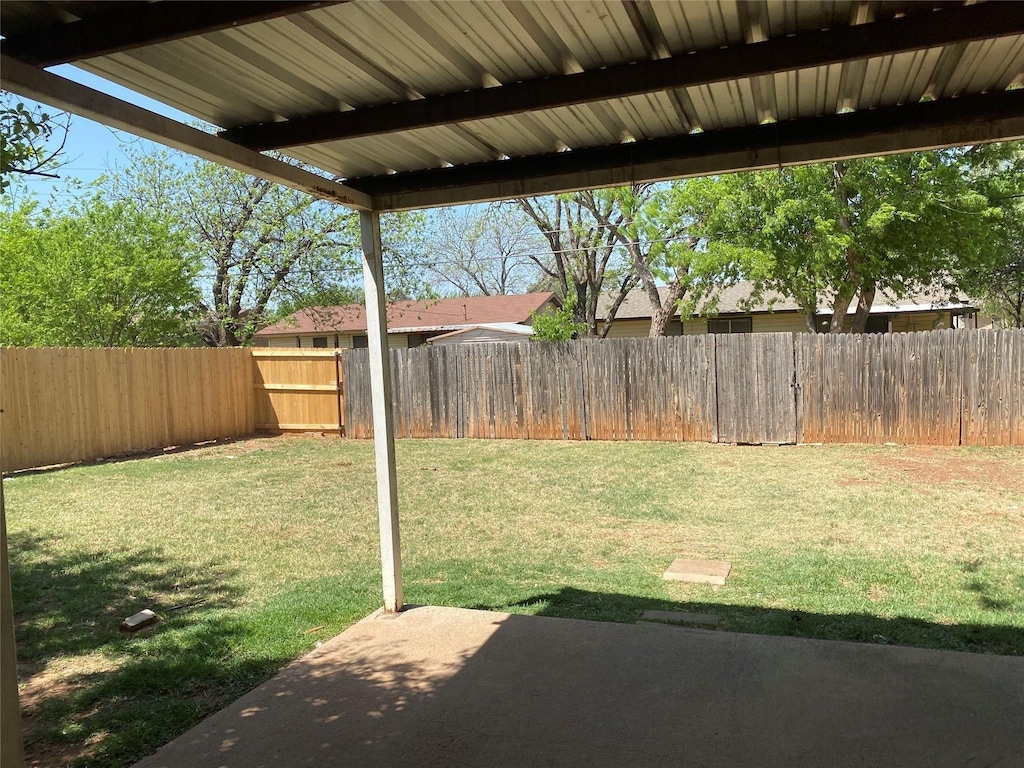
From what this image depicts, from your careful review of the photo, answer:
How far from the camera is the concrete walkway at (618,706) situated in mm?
2836

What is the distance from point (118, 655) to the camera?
4.25 m

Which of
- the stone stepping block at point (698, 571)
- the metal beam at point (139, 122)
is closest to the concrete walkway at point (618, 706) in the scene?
the stone stepping block at point (698, 571)

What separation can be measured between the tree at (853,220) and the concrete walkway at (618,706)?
13010 millimetres

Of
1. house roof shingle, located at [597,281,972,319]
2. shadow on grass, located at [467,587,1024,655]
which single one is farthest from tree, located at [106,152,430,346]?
shadow on grass, located at [467,587,1024,655]

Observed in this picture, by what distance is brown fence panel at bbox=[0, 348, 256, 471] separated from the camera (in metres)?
10.9

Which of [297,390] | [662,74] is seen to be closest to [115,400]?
[297,390]

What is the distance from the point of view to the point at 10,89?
7.29 ft

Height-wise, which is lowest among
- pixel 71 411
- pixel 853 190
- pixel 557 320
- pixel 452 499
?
pixel 452 499

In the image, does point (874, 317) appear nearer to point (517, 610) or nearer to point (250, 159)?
point (517, 610)

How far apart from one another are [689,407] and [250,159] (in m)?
10.1

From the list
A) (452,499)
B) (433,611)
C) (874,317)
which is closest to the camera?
(433,611)

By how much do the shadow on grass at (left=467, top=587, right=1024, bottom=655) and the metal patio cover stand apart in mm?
2657

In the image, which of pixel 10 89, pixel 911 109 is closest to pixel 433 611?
pixel 10 89

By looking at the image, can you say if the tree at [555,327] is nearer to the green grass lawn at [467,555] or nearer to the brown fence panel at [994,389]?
the green grass lawn at [467,555]
